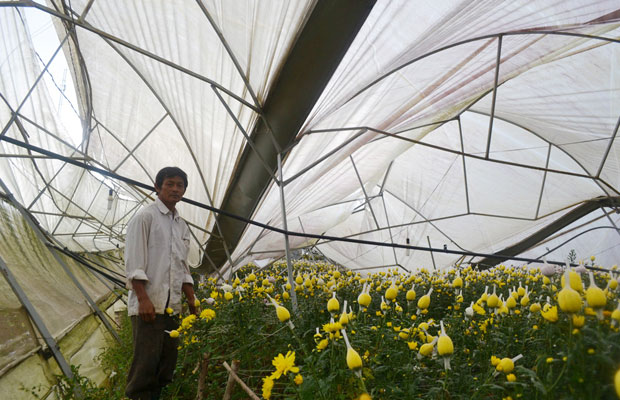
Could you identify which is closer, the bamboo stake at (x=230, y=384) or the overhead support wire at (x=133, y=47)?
the bamboo stake at (x=230, y=384)

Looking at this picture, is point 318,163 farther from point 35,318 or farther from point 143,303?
point 35,318

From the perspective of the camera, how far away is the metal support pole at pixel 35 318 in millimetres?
2279

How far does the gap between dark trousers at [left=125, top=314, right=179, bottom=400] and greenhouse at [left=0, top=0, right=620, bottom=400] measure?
9.2 inches

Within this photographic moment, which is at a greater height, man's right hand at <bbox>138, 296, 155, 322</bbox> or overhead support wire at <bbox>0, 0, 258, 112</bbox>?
overhead support wire at <bbox>0, 0, 258, 112</bbox>

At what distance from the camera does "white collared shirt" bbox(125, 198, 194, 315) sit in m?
2.05

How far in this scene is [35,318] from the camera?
234 centimetres

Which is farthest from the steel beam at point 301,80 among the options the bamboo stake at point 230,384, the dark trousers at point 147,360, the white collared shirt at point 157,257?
the bamboo stake at point 230,384

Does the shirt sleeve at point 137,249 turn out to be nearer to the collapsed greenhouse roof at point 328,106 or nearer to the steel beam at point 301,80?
the collapsed greenhouse roof at point 328,106

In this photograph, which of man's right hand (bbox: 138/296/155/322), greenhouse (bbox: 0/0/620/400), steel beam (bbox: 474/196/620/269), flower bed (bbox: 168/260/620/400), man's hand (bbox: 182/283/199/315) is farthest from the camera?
steel beam (bbox: 474/196/620/269)

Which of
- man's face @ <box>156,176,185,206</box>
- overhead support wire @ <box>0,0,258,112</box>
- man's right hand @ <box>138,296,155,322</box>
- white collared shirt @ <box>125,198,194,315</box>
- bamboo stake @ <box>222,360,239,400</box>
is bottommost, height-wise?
bamboo stake @ <box>222,360,239,400</box>

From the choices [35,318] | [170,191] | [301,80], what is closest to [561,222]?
[301,80]

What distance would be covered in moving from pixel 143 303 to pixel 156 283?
6.3 inches

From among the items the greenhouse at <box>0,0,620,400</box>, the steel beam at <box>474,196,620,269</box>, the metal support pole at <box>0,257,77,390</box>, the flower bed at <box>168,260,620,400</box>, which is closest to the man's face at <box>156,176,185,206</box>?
the greenhouse at <box>0,0,620,400</box>

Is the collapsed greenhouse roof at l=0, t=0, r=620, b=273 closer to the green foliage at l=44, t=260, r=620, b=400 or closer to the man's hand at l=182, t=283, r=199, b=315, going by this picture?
the man's hand at l=182, t=283, r=199, b=315
